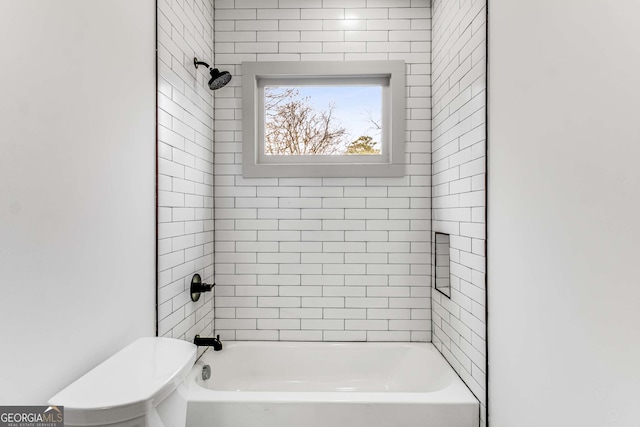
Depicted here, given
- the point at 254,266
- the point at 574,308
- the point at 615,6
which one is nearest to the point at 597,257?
the point at 574,308

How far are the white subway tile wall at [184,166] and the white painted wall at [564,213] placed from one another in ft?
4.88

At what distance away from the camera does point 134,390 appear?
94 cm

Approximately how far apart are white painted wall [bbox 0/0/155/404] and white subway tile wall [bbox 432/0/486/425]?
149 cm

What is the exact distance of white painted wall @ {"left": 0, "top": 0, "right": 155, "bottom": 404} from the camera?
2.90 feet

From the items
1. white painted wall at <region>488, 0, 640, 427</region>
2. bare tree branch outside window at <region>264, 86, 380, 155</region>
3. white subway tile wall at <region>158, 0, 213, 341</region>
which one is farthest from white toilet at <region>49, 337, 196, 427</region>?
bare tree branch outside window at <region>264, 86, 380, 155</region>

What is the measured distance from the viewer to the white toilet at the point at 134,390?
865mm

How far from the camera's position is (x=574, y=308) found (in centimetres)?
101

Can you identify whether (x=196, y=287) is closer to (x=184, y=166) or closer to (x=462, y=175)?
(x=184, y=166)

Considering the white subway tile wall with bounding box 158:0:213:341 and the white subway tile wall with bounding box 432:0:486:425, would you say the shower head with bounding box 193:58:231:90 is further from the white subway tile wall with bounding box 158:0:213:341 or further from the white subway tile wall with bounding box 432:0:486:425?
the white subway tile wall with bounding box 432:0:486:425

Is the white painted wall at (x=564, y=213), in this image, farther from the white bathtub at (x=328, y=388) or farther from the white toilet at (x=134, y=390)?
the white toilet at (x=134, y=390)

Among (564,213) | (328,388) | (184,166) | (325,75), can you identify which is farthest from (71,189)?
(328,388)

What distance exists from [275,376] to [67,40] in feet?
6.83

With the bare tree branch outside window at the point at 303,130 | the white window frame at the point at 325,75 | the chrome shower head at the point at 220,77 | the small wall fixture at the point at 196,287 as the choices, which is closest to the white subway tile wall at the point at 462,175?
the white window frame at the point at 325,75

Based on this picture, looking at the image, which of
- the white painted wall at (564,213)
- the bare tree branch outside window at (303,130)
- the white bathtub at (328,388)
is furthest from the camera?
the bare tree branch outside window at (303,130)
